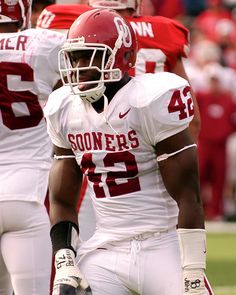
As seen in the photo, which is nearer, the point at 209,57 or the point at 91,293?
the point at 91,293

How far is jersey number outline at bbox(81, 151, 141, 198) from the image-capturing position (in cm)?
425

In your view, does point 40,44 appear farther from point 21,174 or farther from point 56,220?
point 56,220

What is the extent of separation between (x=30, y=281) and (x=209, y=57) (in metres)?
9.08

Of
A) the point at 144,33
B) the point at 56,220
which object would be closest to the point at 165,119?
the point at 56,220

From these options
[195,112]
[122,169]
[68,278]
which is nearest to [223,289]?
[195,112]

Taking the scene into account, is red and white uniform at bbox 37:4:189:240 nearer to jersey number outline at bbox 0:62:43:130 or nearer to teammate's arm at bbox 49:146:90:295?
jersey number outline at bbox 0:62:43:130

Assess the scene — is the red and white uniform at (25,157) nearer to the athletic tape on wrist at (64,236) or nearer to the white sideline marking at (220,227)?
the athletic tape on wrist at (64,236)

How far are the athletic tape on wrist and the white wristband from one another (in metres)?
Result: 0.45

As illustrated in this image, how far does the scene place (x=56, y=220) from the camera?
4.36 m

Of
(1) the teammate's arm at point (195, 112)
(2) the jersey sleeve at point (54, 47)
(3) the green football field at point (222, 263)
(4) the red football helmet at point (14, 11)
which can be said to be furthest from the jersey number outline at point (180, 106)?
(3) the green football field at point (222, 263)

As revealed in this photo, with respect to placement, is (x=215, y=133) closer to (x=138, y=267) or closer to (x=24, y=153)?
(x=24, y=153)

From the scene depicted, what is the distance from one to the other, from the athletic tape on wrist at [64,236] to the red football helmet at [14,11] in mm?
1115

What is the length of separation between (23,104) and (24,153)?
21cm

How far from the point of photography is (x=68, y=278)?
13.5 feet
